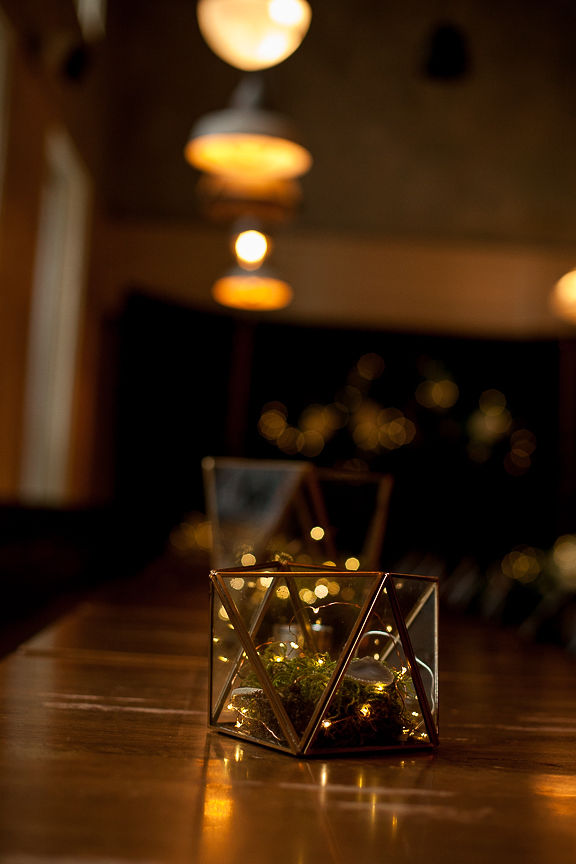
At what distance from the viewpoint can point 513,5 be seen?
9.95 m

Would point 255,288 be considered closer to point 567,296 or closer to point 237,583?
point 567,296

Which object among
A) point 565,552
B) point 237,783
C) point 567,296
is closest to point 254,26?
point 237,783

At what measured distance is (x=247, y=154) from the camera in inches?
169

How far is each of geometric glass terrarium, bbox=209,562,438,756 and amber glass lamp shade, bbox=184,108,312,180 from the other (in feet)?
9.90

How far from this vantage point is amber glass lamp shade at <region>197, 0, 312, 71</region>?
11.3ft

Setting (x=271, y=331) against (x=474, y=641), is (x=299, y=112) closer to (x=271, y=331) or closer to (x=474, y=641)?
(x=271, y=331)

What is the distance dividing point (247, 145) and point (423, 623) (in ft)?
10.5

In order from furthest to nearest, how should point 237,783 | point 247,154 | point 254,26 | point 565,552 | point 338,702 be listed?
point 565,552, point 247,154, point 254,26, point 338,702, point 237,783

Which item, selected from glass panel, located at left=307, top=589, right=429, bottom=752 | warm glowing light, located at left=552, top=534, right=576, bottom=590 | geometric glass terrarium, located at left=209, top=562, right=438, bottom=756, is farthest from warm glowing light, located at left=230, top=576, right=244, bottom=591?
warm glowing light, located at left=552, top=534, right=576, bottom=590

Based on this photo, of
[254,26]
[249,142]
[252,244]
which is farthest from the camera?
[252,244]

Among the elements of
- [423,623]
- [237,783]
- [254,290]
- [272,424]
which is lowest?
[237,783]

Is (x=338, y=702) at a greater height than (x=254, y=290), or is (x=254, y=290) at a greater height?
(x=254, y=290)

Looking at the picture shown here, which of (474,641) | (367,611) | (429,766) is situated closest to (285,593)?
(367,611)

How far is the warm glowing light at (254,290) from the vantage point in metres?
6.16
